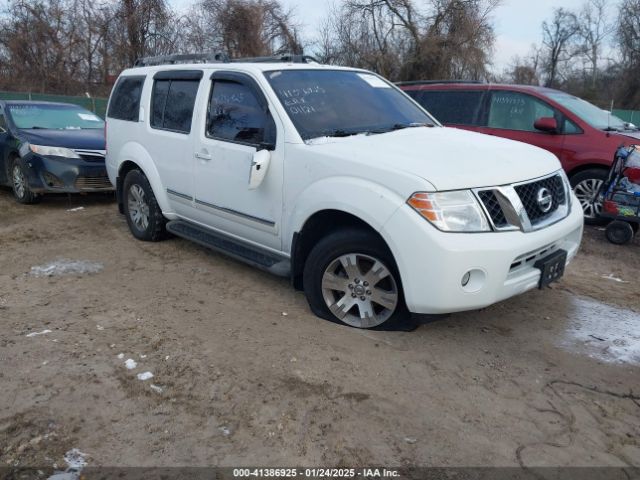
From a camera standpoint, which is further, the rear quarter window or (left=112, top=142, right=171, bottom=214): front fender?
the rear quarter window

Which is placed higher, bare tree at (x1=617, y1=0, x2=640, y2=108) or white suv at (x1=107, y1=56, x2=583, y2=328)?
bare tree at (x1=617, y1=0, x2=640, y2=108)

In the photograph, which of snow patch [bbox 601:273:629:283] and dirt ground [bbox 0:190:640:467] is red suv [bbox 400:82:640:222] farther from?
dirt ground [bbox 0:190:640:467]

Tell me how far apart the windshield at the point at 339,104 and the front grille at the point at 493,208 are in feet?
3.94

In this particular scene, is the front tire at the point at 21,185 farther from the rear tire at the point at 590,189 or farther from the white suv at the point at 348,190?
the rear tire at the point at 590,189

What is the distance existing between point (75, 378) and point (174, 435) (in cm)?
89

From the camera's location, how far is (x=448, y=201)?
333 cm

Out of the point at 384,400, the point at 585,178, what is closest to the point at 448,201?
the point at 384,400

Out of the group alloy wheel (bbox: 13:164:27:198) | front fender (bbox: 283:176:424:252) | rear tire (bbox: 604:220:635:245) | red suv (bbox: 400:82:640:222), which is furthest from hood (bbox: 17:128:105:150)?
rear tire (bbox: 604:220:635:245)

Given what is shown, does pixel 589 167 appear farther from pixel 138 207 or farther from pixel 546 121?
pixel 138 207

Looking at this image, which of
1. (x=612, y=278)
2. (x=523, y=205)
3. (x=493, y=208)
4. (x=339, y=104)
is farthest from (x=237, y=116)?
(x=612, y=278)

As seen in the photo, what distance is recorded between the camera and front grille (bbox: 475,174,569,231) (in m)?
3.43

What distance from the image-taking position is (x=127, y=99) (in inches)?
239

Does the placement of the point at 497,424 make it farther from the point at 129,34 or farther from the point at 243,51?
the point at 129,34

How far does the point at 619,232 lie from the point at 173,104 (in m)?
5.02
